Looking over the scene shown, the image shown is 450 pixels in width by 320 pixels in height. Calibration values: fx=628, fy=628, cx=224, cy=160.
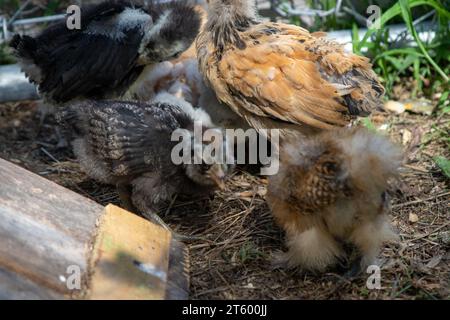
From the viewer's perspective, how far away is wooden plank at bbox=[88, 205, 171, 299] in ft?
8.35

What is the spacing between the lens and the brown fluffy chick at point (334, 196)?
2602 mm

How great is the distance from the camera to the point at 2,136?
4.46m

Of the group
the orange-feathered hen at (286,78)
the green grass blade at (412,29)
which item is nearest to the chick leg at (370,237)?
the orange-feathered hen at (286,78)

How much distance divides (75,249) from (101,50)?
156 cm

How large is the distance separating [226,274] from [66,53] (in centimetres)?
175

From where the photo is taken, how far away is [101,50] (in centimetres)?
383

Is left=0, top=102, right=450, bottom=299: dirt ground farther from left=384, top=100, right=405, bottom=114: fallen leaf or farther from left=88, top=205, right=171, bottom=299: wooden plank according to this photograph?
left=88, top=205, right=171, bottom=299: wooden plank

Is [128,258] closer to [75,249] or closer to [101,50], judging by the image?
[75,249]

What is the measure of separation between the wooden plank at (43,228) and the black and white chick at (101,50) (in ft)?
3.09

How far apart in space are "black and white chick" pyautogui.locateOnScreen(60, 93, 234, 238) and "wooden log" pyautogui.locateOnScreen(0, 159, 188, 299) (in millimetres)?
264

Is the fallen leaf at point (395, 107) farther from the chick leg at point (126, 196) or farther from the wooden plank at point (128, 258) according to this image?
the wooden plank at point (128, 258)

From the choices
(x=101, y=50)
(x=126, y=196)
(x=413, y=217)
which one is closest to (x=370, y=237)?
(x=413, y=217)
